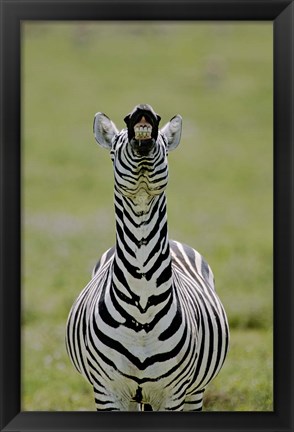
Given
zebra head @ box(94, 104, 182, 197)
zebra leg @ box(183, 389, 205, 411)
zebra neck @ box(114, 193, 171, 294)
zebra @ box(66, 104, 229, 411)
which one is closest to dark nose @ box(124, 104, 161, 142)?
zebra head @ box(94, 104, 182, 197)

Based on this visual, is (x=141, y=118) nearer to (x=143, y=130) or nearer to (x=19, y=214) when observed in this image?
(x=143, y=130)

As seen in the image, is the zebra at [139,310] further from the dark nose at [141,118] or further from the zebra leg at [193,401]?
the zebra leg at [193,401]

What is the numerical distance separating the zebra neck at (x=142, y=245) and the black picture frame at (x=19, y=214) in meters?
0.53

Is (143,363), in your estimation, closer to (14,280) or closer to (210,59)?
(14,280)

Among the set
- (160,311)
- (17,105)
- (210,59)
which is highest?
(210,59)

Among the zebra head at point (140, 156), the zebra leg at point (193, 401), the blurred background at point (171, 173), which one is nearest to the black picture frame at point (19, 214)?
the zebra head at point (140, 156)

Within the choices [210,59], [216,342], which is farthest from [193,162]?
[216,342]

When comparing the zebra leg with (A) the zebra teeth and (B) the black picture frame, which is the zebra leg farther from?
(A) the zebra teeth

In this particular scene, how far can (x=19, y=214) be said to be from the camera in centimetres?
390

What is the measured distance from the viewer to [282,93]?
397 cm

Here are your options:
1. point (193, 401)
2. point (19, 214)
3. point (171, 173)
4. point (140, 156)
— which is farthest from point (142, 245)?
point (171, 173)

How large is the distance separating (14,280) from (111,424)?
686 millimetres

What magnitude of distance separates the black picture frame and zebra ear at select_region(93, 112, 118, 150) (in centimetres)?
49

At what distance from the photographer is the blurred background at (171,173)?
844 cm
